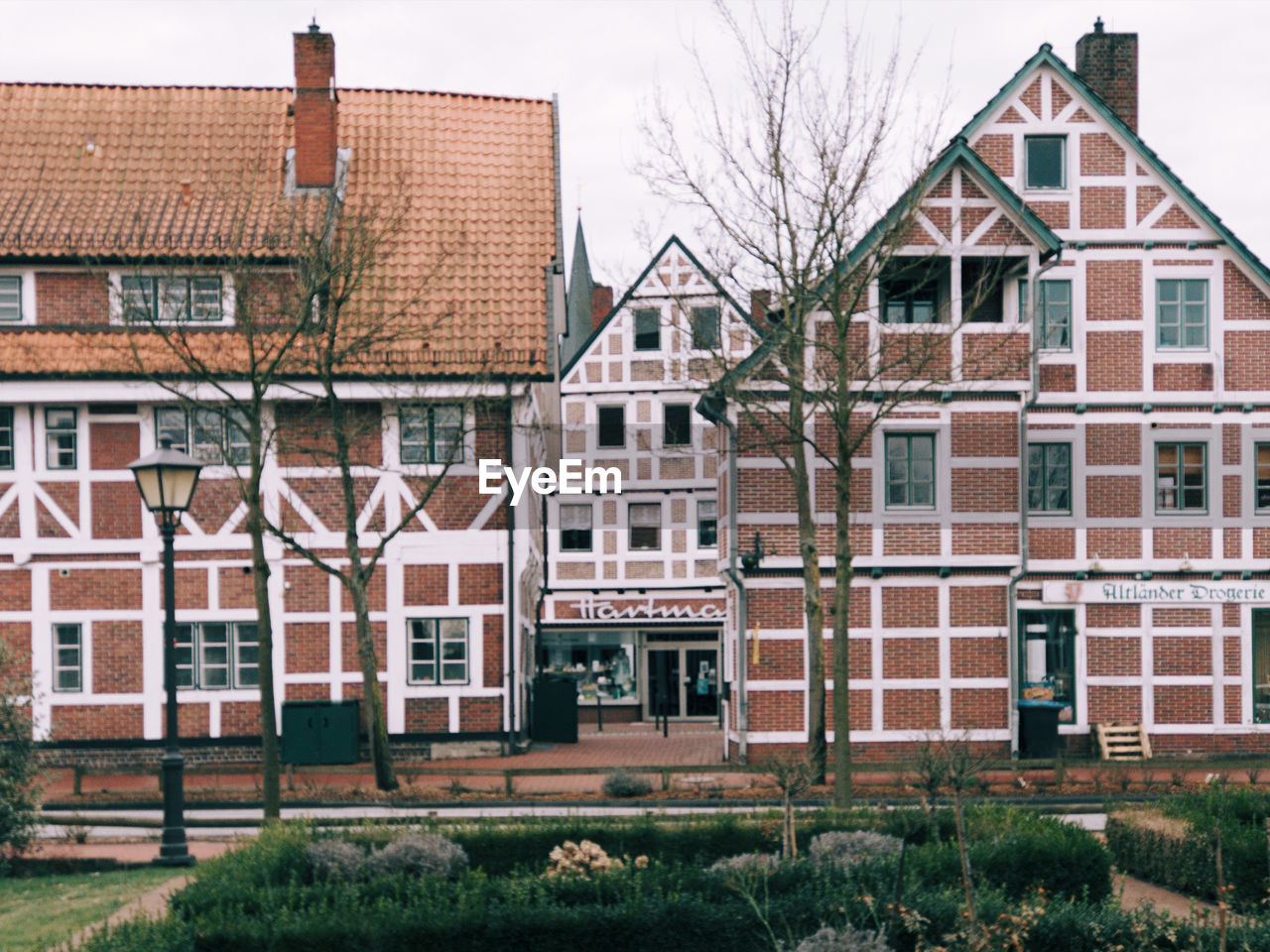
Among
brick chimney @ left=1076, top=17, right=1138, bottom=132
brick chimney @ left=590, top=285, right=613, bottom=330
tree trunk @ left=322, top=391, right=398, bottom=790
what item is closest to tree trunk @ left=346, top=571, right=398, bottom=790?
tree trunk @ left=322, top=391, right=398, bottom=790

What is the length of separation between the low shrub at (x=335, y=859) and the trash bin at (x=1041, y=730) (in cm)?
1592

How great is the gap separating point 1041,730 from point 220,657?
14.8m

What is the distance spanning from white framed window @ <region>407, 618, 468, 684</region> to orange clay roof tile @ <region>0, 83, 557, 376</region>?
471 centimetres

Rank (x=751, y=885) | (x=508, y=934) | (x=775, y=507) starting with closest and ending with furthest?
(x=508, y=934) < (x=751, y=885) < (x=775, y=507)

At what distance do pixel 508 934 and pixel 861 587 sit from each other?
1675cm

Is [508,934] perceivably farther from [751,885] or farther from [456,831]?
[456,831]

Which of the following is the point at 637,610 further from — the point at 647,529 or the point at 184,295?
the point at 184,295

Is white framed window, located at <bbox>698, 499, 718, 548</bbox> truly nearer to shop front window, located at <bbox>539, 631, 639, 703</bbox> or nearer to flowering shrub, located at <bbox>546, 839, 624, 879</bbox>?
shop front window, located at <bbox>539, 631, 639, 703</bbox>

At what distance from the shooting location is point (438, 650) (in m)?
27.9

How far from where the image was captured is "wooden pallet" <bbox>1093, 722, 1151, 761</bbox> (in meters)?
26.2

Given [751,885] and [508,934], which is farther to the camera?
[751,885]

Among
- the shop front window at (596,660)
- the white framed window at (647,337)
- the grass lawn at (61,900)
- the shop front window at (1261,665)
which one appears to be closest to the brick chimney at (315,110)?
the white framed window at (647,337)

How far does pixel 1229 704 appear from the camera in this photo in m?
26.8

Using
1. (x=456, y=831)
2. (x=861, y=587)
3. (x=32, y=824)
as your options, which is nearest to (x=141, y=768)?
(x=32, y=824)
